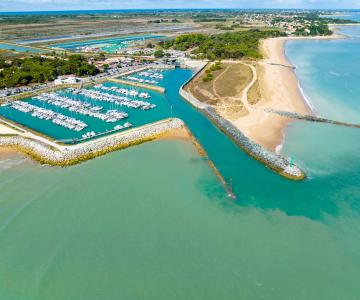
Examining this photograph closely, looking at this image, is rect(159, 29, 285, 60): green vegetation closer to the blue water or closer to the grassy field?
the grassy field

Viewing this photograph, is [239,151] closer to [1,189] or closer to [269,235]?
[269,235]

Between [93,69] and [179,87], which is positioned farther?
[93,69]

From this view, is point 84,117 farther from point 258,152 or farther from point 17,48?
point 17,48

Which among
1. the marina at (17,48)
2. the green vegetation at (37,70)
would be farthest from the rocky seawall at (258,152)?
the marina at (17,48)

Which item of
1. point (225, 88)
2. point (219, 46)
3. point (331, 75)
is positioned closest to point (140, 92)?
point (225, 88)

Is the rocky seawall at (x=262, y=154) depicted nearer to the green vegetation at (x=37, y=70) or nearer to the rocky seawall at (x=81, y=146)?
the rocky seawall at (x=81, y=146)

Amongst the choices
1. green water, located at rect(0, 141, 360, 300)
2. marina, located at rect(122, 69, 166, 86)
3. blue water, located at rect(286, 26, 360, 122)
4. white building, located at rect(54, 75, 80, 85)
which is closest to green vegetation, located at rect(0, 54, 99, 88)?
white building, located at rect(54, 75, 80, 85)

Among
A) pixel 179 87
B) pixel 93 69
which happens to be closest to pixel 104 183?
pixel 179 87
